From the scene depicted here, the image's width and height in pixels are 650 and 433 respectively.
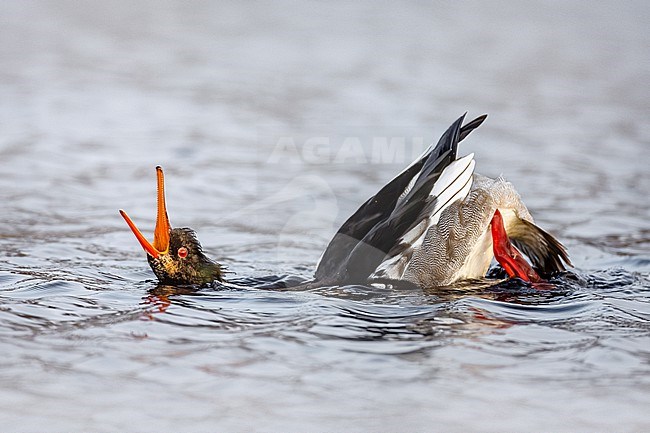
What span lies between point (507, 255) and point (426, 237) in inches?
21.5

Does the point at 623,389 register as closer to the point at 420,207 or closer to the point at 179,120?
the point at 420,207

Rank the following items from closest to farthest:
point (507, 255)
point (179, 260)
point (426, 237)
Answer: point (426, 237) < point (507, 255) < point (179, 260)

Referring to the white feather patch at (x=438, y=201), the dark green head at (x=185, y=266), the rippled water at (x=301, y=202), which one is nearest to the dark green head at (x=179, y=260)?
the dark green head at (x=185, y=266)

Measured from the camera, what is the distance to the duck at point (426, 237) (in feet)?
18.1

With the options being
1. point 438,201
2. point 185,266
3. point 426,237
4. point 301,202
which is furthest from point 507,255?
point 301,202

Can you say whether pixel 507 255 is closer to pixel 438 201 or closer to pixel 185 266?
pixel 438 201

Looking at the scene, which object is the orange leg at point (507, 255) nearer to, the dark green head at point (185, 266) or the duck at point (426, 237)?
the duck at point (426, 237)

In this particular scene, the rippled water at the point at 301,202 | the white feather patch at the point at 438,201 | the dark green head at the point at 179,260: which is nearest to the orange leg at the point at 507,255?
the rippled water at the point at 301,202

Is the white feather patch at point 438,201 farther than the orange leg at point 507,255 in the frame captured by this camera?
No

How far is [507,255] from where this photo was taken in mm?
5879

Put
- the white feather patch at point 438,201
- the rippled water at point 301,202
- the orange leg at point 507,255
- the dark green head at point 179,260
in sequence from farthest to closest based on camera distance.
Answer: the dark green head at point 179,260, the orange leg at point 507,255, the white feather patch at point 438,201, the rippled water at point 301,202

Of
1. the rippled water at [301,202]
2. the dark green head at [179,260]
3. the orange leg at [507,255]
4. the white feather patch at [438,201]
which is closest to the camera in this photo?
the rippled water at [301,202]

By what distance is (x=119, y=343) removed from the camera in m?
4.64

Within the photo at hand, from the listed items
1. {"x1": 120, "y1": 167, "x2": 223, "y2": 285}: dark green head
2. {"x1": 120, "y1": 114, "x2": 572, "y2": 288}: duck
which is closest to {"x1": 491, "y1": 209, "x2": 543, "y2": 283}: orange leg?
{"x1": 120, "y1": 114, "x2": 572, "y2": 288}: duck
